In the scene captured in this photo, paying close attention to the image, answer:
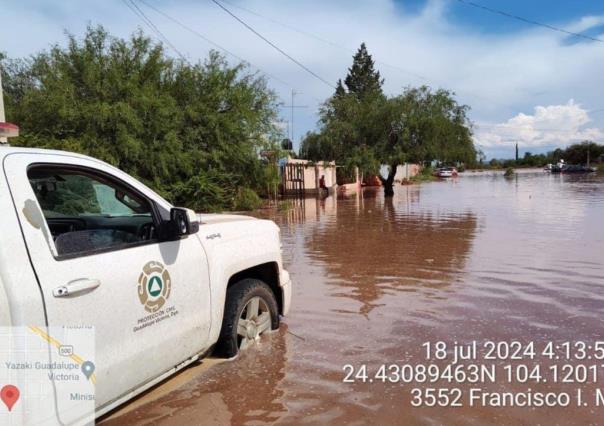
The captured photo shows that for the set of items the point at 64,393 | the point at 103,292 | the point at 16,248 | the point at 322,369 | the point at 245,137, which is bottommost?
the point at 322,369

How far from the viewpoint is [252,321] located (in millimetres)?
4570

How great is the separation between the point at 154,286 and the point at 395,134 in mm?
28558

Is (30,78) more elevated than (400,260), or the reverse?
(30,78)

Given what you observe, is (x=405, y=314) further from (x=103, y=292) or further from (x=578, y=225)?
(x=578, y=225)

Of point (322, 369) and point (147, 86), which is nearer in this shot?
point (322, 369)

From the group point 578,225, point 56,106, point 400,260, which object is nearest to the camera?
point 400,260

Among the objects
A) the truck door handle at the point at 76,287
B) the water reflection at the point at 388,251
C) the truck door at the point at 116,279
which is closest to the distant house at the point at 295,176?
the water reflection at the point at 388,251

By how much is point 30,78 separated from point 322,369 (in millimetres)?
20389

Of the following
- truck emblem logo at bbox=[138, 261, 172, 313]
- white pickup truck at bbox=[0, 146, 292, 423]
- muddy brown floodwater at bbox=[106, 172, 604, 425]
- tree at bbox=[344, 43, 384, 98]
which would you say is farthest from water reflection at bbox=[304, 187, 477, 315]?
tree at bbox=[344, 43, 384, 98]

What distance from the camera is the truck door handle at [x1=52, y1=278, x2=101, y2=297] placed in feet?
8.23

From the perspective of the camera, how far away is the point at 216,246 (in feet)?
12.8

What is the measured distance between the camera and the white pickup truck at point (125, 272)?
247cm

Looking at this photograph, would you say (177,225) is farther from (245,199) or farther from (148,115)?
(245,199)

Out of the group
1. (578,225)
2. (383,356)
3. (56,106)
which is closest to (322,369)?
(383,356)
